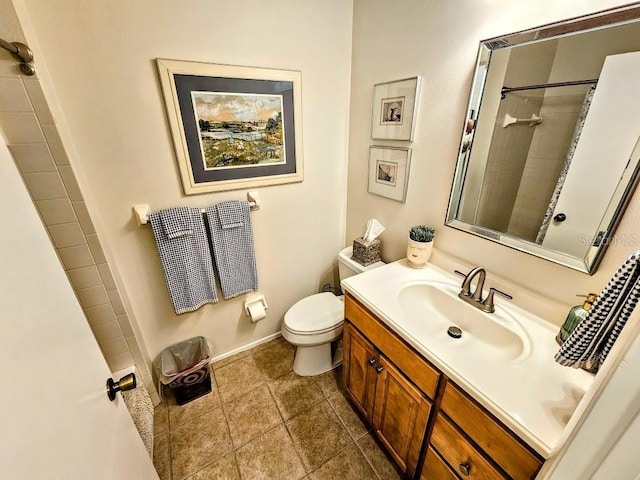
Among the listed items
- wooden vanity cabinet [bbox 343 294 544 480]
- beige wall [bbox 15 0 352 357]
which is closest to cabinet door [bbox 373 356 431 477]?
wooden vanity cabinet [bbox 343 294 544 480]

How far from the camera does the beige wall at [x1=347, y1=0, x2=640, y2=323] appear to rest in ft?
3.14

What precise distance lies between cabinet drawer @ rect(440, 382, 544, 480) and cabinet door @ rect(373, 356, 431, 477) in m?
0.13

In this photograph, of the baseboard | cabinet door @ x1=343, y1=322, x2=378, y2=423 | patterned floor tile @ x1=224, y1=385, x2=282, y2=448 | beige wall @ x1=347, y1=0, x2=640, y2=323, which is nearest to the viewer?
beige wall @ x1=347, y1=0, x2=640, y2=323

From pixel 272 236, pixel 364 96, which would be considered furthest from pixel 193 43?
pixel 272 236

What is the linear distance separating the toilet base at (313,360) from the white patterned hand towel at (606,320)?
4.26 feet

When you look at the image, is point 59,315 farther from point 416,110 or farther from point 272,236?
point 416,110

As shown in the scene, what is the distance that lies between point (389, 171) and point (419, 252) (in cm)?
52

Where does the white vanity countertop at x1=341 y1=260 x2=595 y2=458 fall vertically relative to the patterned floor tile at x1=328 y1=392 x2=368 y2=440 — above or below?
above

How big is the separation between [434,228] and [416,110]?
0.60m

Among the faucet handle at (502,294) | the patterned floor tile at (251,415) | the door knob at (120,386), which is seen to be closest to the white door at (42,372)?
the door knob at (120,386)

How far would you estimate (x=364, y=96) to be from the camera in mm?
1678

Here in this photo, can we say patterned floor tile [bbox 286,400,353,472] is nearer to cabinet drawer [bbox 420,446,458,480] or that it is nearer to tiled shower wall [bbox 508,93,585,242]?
cabinet drawer [bbox 420,446,458,480]

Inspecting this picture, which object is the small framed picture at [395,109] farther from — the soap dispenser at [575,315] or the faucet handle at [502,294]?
the soap dispenser at [575,315]

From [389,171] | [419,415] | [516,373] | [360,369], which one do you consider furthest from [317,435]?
[389,171]
